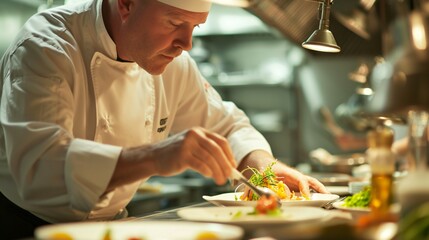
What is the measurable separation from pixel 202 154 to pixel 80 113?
82 centimetres

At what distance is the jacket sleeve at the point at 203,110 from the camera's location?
2.87 m

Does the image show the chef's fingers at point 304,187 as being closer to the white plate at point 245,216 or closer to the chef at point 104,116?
the chef at point 104,116

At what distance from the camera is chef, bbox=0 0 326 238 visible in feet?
5.65

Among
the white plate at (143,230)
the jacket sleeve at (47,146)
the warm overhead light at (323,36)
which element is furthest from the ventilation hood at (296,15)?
the white plate at (143,230)

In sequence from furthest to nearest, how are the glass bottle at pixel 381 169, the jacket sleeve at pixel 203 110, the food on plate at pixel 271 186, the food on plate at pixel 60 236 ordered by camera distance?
the jacket sleeve at pixel 203 110 → the food on plate at pixel 271 186 → the glass bottle at pixel 381 169 → the food on plate at pixel 60 236

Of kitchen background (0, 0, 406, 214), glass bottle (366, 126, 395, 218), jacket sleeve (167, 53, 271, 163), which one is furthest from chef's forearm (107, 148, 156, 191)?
kitchen background (0, 0, 406, 214)

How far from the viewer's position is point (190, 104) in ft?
9.62

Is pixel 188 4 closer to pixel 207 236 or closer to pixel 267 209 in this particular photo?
pixel 267 209

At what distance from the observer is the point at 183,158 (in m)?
1.60

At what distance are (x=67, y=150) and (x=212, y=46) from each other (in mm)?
6674

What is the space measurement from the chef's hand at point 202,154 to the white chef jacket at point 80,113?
8.0 inches

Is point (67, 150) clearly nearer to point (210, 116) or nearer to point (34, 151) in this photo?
point (34, 151)

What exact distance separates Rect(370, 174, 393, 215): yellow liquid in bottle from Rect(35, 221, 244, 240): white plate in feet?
1.24

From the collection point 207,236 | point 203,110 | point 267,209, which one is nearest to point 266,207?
point 267,209
